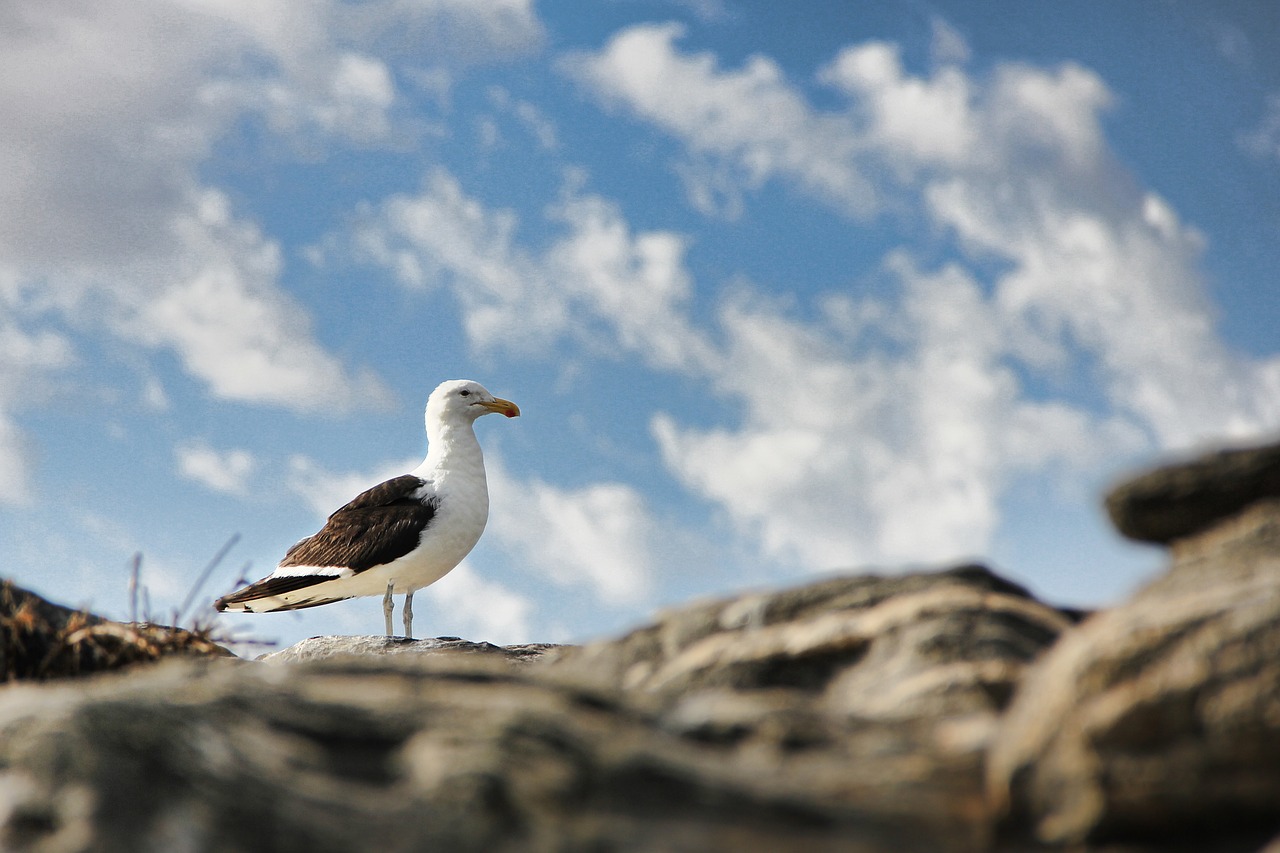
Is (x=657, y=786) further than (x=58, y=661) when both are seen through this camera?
No

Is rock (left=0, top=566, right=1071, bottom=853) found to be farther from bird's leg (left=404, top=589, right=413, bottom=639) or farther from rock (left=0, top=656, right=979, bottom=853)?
bird's leg (left=404, top=589, right=413, bottom=639)

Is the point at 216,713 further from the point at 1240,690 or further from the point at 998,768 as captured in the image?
the point at 1240,690

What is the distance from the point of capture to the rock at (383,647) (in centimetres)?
1080

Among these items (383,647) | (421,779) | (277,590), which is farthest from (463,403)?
(421,779)

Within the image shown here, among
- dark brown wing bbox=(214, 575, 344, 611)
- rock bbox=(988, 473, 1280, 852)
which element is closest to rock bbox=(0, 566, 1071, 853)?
rock bbox=(988, 473, 1280, 852)

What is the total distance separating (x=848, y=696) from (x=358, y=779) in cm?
191

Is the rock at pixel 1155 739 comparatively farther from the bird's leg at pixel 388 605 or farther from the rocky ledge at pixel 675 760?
the bird's leg at pixel 388 605

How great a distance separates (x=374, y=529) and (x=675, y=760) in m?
11.5

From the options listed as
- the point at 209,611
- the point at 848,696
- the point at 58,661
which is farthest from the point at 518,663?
the point at 848,696

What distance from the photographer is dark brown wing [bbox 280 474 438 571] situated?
46.7 ft

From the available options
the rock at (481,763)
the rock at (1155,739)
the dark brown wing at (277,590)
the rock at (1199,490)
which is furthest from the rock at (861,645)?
the dark brown wing at (277,590)

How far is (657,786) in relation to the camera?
127 inches

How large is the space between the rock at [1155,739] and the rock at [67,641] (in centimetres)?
548

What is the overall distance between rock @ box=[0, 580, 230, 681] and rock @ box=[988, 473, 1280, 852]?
5.48 metres
